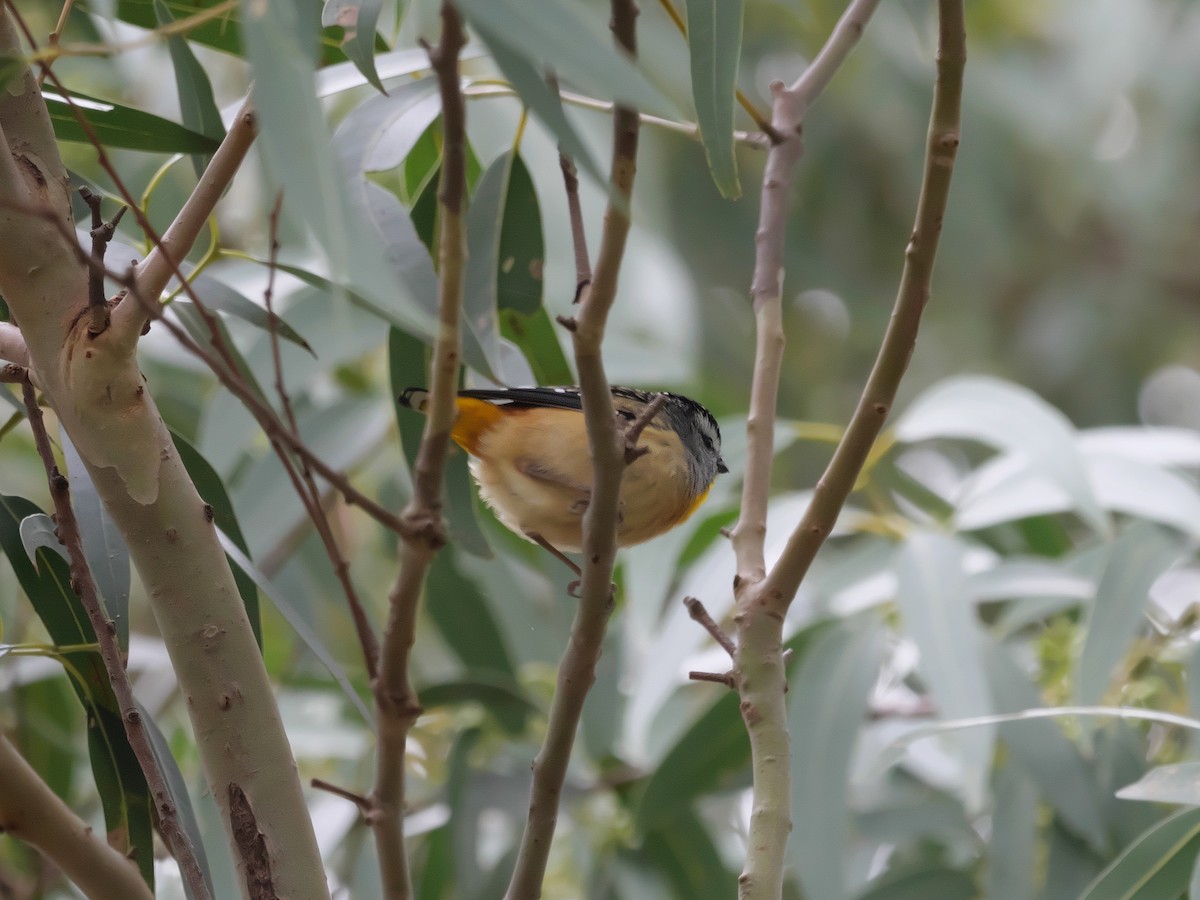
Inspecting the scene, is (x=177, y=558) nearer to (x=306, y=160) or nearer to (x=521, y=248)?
(x=306, y=160)

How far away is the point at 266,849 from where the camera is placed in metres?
1.29

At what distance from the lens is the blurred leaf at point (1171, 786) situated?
159cm

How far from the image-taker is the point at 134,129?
1633 mm

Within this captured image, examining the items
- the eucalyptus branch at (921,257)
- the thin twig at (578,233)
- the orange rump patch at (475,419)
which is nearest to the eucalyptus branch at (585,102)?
the thin twig at (578,233)

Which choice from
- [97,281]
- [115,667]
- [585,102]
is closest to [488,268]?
[585,102]

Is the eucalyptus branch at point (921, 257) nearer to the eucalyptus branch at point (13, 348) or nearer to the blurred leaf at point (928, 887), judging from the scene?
the eucalyptus branch at point (13, 348)

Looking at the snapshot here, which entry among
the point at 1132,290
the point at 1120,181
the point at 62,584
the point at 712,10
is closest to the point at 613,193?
the point at 712,10

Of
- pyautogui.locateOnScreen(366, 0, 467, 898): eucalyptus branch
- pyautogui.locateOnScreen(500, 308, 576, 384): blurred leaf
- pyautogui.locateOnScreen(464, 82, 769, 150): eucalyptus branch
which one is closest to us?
pyautogui.locateOnScreen(366, 0, 467, 898): eucalyptus branch

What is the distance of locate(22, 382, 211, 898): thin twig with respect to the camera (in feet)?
4.21

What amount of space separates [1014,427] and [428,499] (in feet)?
6.25

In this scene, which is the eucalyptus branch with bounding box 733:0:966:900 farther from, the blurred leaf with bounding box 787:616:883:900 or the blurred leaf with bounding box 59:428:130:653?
the blurred leaf with bounding box 59:428:130:653

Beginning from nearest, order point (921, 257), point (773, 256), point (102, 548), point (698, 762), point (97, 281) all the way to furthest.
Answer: point (97, 281) < point (921, 257) < point (102, 548) < point (773, 256) < point (698, 762)

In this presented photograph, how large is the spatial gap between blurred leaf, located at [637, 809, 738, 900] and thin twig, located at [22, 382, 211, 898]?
1600mm

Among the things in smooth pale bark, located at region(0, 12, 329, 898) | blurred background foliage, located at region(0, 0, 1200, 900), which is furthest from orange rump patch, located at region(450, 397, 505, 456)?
smooth pale bark, located at region(0, 12, 329, 898)
